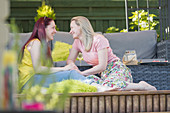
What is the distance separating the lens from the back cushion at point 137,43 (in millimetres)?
4449

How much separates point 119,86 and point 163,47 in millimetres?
2019

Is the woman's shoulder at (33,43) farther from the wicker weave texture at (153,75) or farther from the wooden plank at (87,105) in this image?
the wicker weave texture at (153,75)

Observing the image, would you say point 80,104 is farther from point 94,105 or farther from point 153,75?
point 153,75

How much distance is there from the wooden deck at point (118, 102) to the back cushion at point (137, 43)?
268 centimetres

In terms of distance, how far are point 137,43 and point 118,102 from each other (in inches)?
114

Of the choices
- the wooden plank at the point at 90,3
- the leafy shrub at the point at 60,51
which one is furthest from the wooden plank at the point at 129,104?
the wooden plank at the point at 90,3

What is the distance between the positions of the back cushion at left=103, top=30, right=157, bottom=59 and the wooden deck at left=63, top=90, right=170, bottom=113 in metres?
2.68

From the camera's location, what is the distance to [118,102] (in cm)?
172

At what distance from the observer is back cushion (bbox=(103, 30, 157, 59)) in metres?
4.45

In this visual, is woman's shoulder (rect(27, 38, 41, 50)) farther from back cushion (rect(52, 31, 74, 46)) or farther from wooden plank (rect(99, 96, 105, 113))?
back cushion (rect(52, 31, 74, 46))

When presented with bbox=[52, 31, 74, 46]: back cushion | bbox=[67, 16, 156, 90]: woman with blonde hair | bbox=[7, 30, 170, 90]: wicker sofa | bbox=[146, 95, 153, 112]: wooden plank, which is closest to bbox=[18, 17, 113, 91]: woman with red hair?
bbox=[67, 16, 156, 90]: woman with blonde hair

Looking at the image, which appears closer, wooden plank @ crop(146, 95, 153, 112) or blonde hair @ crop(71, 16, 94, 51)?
wooden plank @ crop(146, 95, 153, 112)

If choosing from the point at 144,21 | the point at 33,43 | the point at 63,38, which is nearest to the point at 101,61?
the point at 33,43

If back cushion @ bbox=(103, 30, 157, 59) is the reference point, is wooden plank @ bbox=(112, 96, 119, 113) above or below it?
below
